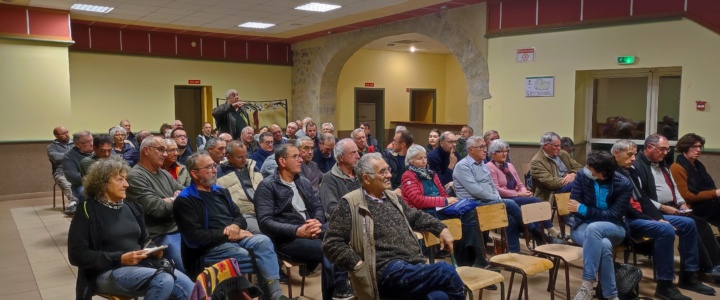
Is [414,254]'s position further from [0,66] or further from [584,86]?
[0,66]

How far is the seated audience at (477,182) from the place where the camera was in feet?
15.0

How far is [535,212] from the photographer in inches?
156

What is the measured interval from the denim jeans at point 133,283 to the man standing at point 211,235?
40cm

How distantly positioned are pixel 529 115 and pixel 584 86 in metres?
0.84

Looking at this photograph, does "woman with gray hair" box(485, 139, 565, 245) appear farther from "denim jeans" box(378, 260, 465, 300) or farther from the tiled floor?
"denim jeans" box(378, 260, 465, 300)

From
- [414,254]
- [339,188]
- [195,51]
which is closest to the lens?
[414,254]

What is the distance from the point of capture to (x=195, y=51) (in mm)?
10992

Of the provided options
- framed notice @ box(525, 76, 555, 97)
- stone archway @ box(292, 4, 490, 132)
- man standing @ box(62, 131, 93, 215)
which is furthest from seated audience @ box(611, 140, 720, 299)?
man standing @ box(62, 131, 93, 215)

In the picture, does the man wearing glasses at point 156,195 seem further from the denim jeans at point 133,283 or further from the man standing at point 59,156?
the man standing at point 59,156

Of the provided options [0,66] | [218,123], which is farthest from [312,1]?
[0,66]

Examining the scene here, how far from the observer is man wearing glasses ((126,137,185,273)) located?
11.4 feet

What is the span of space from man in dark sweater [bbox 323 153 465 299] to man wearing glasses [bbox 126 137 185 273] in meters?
1.25

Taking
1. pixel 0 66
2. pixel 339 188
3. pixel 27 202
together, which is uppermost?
pixel 0 66

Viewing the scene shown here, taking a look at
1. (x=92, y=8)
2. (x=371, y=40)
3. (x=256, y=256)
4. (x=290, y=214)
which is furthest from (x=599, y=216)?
(x=92, y=8)
